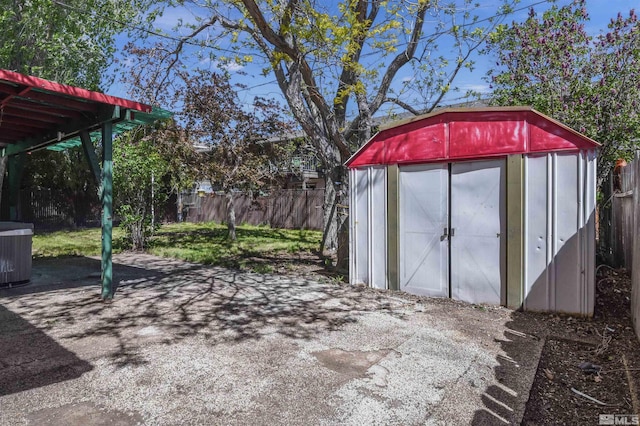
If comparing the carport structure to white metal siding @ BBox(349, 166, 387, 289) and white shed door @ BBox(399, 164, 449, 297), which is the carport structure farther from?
white shed door @ BBox(399, 164, 449, 297)

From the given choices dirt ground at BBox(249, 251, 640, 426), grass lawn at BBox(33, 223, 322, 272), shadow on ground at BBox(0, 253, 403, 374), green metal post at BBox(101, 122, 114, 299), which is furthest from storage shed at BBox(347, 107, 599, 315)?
green metal post at BBox(101, 122, 114, 299)

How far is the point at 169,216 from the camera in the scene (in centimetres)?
2144

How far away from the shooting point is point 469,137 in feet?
17.7

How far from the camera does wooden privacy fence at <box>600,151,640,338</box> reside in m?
4.38

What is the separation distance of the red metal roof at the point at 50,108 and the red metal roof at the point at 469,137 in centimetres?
356

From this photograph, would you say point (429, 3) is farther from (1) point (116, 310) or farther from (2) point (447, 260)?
(1) point (116, 310)

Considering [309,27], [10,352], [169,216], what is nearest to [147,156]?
[309,27]

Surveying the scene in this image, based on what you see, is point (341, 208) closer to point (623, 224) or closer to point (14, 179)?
point (623, 224)

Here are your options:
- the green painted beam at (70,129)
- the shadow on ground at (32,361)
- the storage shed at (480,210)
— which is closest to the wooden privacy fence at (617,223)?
the storage shed at (480,210)

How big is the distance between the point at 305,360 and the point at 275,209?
15.2 metres

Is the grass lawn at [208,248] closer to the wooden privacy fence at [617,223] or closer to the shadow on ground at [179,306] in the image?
the shadow on ground at [179,306]

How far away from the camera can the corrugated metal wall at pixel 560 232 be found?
4.70 metres

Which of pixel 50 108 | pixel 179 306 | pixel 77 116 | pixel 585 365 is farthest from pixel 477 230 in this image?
pixel 50 108

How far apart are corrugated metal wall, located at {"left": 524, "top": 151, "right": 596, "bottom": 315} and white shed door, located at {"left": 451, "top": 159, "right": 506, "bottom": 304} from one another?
34cm
